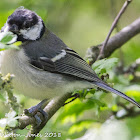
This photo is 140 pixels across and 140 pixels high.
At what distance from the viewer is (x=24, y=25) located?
6.42 feet

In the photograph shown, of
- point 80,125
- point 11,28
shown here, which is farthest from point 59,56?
point 80,125

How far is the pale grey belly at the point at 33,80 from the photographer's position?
1.85m

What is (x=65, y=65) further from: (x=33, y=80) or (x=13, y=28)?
(x=13, y=28)

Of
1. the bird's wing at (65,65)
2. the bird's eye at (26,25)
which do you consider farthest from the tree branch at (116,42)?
the bird's eye at (26,25)

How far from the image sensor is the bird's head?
1.88 m

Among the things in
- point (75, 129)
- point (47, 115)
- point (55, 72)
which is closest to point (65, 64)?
point (55, 72)

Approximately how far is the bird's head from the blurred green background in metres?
0.16

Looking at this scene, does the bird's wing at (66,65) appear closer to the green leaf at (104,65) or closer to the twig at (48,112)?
the green leaf at (104,65)

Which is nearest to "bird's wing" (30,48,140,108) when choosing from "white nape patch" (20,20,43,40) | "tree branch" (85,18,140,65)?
"white nape patch" (20,20,43,40)

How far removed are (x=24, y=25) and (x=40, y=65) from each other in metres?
0.28

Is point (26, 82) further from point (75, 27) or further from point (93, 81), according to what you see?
point (75, 27)

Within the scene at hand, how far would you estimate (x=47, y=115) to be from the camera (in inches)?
76.4

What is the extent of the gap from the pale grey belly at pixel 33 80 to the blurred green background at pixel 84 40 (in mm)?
244

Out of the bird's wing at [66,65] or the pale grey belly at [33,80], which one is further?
the bird's wing at [66,65]
